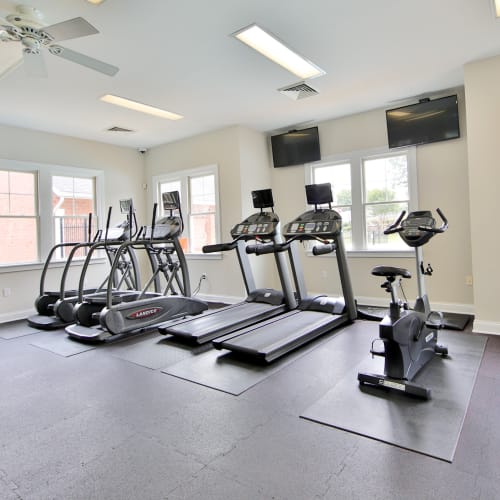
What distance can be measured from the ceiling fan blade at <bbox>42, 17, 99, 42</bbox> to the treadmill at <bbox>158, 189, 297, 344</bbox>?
8.57 ft

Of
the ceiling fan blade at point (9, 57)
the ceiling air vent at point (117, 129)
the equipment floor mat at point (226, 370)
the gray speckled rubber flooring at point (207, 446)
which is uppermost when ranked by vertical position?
the ceiling air vent at point (117, 129)

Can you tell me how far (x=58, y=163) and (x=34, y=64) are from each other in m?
3.64

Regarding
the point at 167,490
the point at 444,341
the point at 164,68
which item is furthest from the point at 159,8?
the point at 444,341

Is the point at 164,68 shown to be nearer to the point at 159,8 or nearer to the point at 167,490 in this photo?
the point at 159,8

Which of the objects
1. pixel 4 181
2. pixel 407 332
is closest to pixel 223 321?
pixel 407 332

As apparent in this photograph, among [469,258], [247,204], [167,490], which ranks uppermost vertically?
[247,204]

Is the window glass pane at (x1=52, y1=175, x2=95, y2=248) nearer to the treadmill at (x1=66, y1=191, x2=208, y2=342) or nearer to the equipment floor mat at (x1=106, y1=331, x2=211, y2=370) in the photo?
the treadmill at (x1=66, y1=191, x2=208, y2=342)

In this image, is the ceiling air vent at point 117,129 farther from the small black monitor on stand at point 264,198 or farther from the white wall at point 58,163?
the small black monitor on stand at point 264,198

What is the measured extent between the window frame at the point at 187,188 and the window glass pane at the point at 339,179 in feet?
6.50

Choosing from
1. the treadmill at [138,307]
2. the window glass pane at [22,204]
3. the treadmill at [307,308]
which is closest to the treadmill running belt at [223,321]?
the treadmill at [307,308]

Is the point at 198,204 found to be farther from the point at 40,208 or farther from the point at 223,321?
the point at 223,321

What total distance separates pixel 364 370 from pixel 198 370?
1.51 meters

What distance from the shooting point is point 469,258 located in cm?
518

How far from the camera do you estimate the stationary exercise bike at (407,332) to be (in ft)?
8.98
